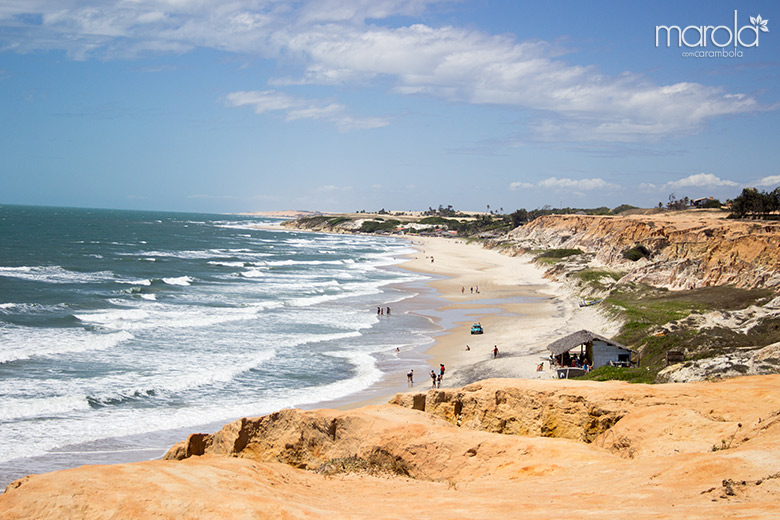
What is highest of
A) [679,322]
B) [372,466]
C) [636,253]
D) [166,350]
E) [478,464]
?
[636,253]

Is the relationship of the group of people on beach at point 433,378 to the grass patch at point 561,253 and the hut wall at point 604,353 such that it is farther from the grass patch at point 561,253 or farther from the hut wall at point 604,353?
the grass patch at point 561,253

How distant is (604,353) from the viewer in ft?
90.4

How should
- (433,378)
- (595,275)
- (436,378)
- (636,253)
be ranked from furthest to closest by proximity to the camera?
(636,253) < (595,275) < (436,378) < (433,378)

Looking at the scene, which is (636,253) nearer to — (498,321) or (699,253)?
(699,253)

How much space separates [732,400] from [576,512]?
6537 mm

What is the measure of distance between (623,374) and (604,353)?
4.15 m

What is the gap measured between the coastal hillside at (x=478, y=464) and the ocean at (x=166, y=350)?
399 inches

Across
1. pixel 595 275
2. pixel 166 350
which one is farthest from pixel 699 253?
pixel 166 350

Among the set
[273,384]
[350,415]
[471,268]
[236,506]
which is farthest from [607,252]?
[236,506]

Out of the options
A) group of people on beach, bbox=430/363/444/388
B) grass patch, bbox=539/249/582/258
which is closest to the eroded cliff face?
grass patch, bbox=539/249/582/258

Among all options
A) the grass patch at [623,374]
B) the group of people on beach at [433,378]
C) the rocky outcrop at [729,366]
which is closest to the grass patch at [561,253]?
the group of people on beach at [433,378]

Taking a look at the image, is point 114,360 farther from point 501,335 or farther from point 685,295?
point 685,295

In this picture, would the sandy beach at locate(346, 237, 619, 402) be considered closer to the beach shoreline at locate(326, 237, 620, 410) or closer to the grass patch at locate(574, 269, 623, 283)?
the beach shoreline at locate(326, 237, 620, 410)

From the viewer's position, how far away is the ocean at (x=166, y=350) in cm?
2055
